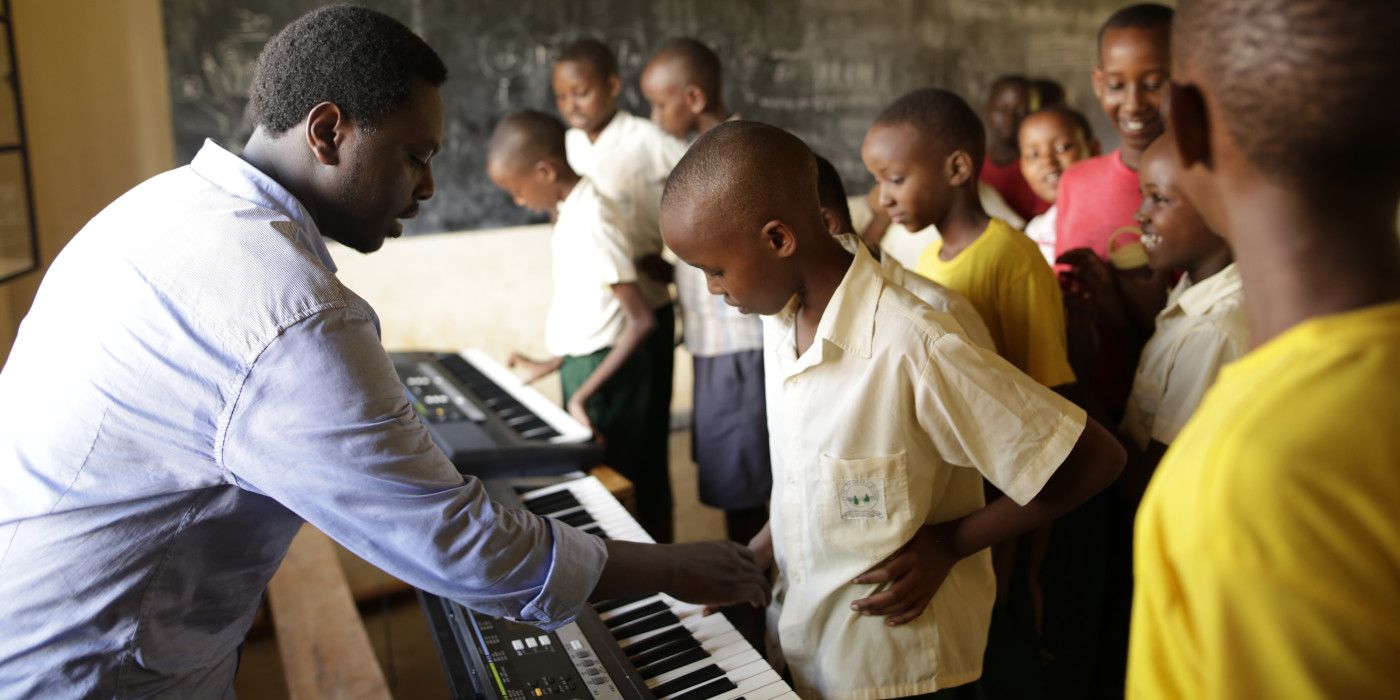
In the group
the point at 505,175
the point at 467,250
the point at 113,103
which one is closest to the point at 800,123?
the point at 467,250

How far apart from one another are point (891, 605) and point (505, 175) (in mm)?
2146

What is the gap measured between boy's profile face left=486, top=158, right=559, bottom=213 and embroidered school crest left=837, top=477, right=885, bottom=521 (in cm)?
194

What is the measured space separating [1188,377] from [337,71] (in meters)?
1.59

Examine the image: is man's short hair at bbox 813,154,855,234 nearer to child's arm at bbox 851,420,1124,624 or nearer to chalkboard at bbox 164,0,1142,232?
child's arm at bbox 851,420,1124,624

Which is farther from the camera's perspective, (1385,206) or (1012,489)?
(1012,489)

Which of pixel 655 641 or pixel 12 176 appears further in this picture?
pixel 12 176

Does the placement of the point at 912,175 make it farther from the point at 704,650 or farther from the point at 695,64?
the point at 695,64

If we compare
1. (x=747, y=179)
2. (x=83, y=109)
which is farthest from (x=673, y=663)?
(x=83, y=109)

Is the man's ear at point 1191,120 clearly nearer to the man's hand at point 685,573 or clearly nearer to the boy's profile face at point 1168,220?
the man's hand at point 685,573

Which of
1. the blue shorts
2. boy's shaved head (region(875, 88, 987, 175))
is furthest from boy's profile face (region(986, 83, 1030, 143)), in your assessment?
boy's shaved head (region(875, 88, 987, 175))

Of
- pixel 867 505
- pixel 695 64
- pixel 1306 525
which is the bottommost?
pixel 867 505

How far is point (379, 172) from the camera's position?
1334 millimetres

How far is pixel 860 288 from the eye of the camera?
4.66ft

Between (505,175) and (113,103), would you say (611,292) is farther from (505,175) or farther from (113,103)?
(113,103)
